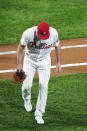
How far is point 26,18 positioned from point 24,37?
618 centimetres

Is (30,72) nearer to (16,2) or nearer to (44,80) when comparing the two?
(44,80)

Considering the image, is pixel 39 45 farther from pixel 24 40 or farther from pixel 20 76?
pixel 20 76

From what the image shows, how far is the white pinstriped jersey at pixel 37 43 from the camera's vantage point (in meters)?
7.80

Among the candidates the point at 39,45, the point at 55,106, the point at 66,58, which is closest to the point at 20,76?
the point at 39,45

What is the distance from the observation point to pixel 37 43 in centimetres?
791

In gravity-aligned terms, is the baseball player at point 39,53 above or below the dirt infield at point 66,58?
above

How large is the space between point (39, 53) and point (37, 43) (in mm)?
252

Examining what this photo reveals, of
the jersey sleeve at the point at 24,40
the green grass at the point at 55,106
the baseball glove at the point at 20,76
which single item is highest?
the jersey sleeve at the point at 24,40

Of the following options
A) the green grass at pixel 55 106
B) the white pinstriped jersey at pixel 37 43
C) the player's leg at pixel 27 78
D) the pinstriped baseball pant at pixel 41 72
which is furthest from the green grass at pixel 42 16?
the white pinstriped jersey at pixel 37 43

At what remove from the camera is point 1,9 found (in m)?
14.5

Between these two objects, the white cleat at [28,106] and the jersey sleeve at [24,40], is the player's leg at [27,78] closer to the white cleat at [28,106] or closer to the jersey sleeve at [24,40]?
the white cleat at [28,106]

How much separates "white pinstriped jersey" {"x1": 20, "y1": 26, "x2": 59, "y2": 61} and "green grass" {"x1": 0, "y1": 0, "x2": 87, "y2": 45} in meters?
4.37

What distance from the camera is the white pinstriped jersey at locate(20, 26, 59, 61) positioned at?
7797mm

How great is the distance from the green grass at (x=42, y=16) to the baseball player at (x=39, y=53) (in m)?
Answer: 4.14
